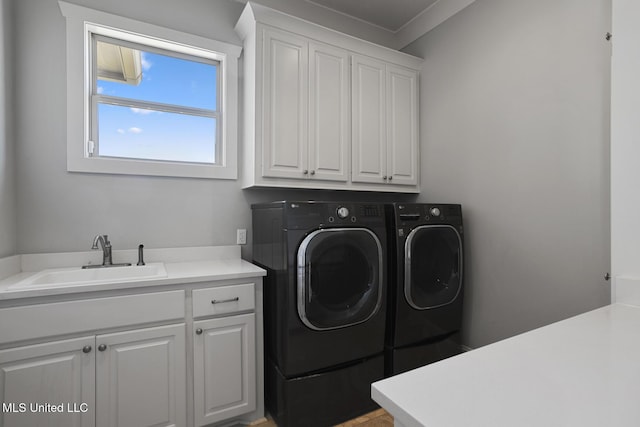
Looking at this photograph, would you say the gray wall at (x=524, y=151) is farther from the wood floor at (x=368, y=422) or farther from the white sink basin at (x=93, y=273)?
the white sink basin at (x=93, y=273)

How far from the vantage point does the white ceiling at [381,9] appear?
102 inches

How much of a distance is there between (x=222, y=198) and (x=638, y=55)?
89.9 inches

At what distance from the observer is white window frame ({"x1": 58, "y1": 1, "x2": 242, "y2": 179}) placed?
1876mm

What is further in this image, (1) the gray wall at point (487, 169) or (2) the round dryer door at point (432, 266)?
(2) the round dryer door at point (432, 266)

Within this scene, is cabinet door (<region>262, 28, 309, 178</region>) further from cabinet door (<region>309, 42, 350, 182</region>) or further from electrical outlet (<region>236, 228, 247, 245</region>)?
electrical outlet (<region>236, 228, 247, 245</region>)

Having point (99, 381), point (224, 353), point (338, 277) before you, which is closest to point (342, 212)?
point (338, 277)

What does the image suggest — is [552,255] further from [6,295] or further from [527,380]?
[6,295]

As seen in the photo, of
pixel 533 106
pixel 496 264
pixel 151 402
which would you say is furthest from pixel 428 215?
pixel 151 402

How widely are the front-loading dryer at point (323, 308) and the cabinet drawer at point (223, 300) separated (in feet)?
0.47

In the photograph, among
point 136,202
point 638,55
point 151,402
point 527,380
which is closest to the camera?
point 527,380

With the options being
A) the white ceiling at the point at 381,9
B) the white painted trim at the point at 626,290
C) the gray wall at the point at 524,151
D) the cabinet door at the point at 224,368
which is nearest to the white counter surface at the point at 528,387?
the white painted trim at the point at 626,290

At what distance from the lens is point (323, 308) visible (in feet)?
5.71

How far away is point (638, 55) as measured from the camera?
1.25 m

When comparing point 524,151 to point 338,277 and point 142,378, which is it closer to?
point 338,277
